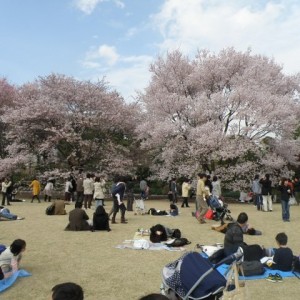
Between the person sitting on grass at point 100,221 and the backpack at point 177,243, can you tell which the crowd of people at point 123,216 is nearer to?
the person sitting on grass at point 100,221

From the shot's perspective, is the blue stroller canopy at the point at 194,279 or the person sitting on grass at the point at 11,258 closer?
the blue stroller canopy at the point at 194,279

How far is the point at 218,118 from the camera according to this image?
24750 mm

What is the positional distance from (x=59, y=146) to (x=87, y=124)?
256 cm

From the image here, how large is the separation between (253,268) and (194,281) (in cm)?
375

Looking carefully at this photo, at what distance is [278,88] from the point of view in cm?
2772

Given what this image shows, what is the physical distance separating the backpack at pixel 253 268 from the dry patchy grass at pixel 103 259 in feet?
0.96

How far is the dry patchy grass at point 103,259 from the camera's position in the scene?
5914 mm

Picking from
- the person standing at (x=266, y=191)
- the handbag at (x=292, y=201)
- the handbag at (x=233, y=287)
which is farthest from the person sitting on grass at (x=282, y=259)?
the handbag at (x=292, y=201)

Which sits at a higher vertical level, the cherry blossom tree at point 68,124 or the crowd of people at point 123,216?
the cherry blossom tree at point 68,124

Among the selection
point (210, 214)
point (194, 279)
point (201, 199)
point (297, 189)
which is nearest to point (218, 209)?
point (210, 214)

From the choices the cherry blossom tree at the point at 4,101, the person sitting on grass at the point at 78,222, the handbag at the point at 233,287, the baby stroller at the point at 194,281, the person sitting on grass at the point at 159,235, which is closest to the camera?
the baby stroller at the point at 194,281

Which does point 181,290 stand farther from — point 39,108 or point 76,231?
point 39,108

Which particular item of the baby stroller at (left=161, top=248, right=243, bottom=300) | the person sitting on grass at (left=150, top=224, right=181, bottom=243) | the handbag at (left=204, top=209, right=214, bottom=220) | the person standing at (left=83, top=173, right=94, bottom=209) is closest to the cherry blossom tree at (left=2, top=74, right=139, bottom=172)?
the person standing at (left=83, top=173, right=94, bottom=209)

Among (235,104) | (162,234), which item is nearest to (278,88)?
(235,104)
